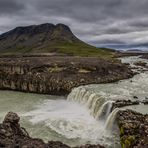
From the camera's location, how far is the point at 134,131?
20.7 m

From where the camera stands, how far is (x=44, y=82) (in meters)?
→ 58.3

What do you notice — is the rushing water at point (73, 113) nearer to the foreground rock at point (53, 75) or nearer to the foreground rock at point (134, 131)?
the foreground rock at point (53, 75)

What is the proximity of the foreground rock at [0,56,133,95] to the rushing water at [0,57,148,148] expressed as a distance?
3023 mm

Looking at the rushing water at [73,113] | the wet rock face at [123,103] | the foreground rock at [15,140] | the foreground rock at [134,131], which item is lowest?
the rushing water at [73,113]

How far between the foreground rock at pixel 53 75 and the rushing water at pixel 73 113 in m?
3.02

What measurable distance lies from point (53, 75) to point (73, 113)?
66.3ft

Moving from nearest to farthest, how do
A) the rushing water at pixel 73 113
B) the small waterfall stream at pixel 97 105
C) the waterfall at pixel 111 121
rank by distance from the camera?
the rushing water at pixel 73 113
the waterfall at pixel 111 121
the small waterfall stream at pixel 97 105

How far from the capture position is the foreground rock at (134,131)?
60.6ft

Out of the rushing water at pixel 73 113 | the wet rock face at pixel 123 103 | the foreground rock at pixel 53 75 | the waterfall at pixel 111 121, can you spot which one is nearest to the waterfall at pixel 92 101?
the rushing water at pixel 73 113

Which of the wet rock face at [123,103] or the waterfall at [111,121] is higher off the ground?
the wet rock face at [123,103]

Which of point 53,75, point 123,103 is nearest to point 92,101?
Result: point 123,103

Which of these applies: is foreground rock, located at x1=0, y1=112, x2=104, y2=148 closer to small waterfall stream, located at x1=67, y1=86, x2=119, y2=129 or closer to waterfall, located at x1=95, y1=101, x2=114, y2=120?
small waterfall stream, located at x1=67, y1=86, x2=119, y2=129

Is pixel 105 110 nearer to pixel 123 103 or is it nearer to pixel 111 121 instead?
pixel 123 103

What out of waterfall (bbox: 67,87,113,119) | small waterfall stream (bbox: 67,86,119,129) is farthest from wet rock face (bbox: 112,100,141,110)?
waterfall (bbox: 67,87,113,119)
